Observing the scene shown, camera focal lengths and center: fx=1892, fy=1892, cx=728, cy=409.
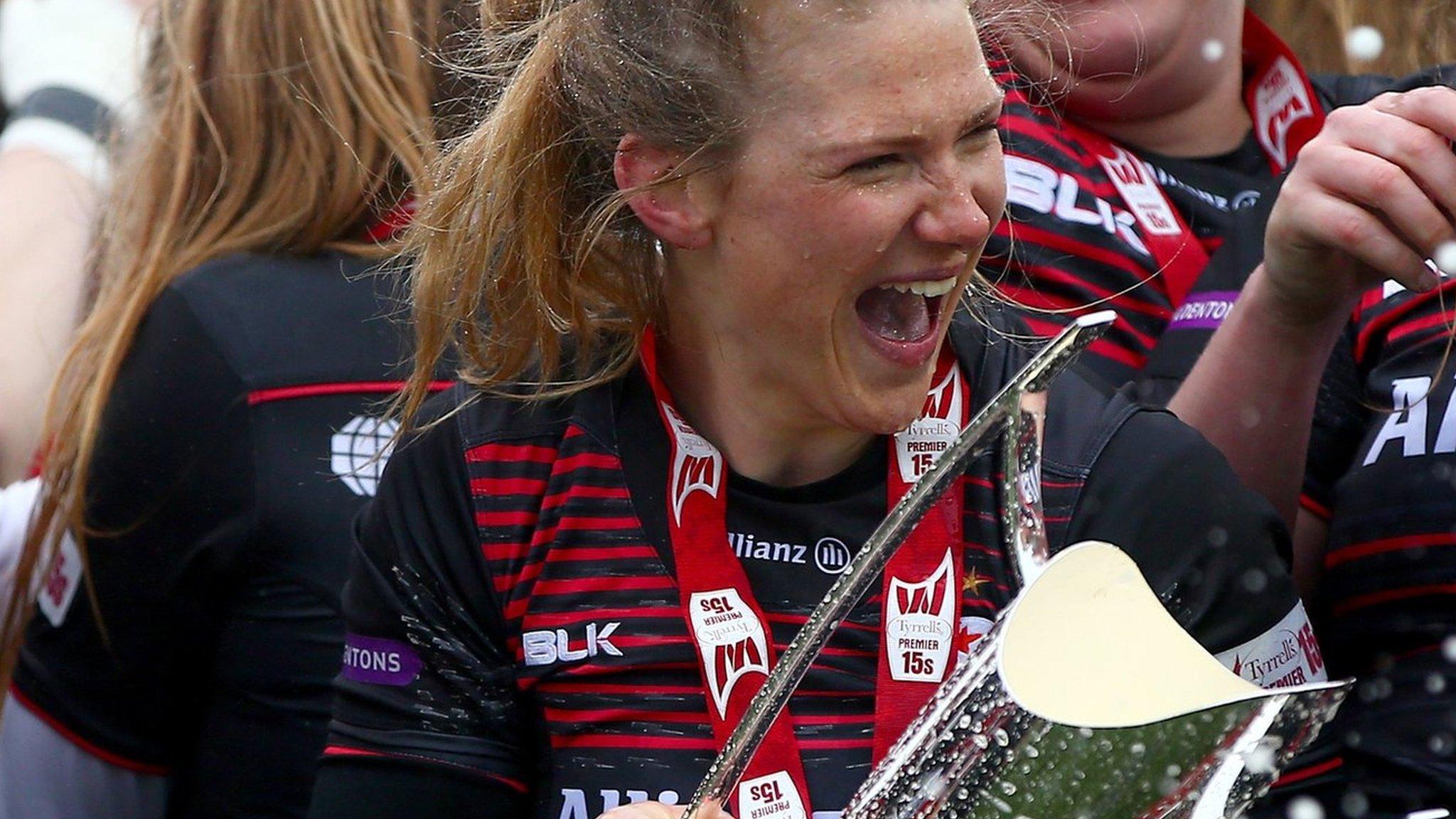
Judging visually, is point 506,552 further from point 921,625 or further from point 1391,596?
point 1391,596

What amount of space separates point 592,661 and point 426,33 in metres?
0.81

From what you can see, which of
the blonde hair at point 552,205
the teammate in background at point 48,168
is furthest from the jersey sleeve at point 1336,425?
the teammate in background at point 48,168

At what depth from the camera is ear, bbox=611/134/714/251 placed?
1.44 metres

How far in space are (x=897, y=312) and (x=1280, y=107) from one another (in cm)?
75

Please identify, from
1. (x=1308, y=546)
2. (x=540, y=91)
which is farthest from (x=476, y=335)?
(x=1308, y=546)

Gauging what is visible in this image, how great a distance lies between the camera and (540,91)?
1.51 meters

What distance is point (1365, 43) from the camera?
2217 millimetres

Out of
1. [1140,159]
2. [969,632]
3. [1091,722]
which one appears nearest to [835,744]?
[969,632]

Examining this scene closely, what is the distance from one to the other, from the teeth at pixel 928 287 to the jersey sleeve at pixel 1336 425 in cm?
51

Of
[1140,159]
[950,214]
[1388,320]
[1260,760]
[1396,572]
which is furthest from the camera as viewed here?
[1140,159]

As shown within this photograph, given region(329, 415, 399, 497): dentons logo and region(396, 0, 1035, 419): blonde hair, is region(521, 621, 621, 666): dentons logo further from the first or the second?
region(329, 415, 399, 497): dentons logo

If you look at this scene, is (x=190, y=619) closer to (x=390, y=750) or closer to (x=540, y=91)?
(x=390, y=750)

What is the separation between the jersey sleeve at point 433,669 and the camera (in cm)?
150

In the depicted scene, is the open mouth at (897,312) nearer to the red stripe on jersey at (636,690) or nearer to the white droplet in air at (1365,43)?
the red stripe on jersey at (636,690)
